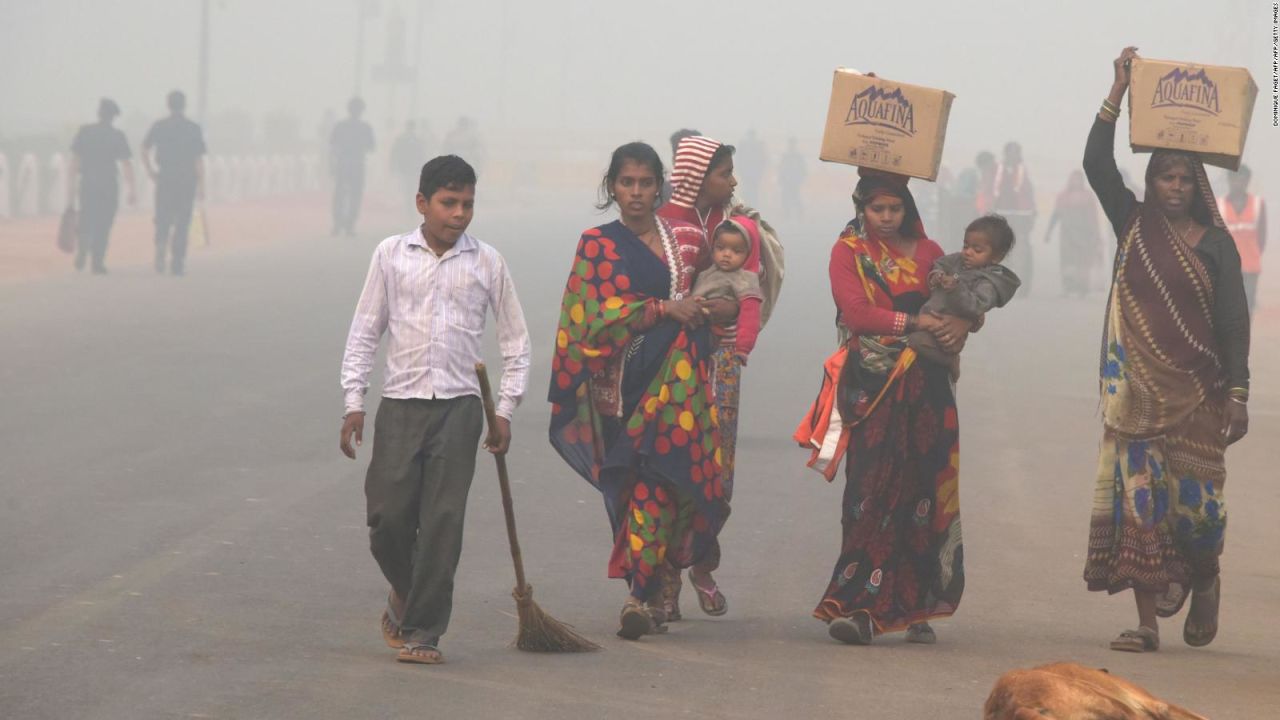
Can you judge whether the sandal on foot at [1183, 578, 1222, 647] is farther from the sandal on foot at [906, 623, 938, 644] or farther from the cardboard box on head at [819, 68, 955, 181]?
the cardboard box on head at [819, 68, 955, 181]

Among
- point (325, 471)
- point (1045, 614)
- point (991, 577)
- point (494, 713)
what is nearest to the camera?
point (494, 713)

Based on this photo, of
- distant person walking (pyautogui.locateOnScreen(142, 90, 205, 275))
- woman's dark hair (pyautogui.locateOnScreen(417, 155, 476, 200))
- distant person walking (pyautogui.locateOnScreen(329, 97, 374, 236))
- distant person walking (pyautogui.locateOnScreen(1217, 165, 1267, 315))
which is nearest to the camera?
woman's dark hair (pyautogui.locateOnScreen(417, 155, 476, 200))

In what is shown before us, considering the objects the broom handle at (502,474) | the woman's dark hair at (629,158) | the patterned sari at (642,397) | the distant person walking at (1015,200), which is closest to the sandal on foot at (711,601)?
the patterned sari at (642,397)

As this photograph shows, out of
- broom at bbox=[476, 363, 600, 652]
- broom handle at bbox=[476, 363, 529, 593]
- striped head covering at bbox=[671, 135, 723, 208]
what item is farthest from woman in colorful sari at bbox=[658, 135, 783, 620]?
broom handle at bbox=[476, 363, 529, 593]

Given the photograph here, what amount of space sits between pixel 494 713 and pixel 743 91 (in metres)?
125

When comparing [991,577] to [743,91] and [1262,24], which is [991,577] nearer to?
[1262,24]

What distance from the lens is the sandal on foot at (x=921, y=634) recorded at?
7047 millimetres

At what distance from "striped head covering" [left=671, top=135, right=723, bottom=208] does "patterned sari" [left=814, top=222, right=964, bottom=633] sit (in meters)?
0.58

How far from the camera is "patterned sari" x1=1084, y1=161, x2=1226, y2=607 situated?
7059 millimetres

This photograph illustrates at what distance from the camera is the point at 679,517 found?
7020mm

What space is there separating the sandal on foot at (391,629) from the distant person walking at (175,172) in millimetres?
17176

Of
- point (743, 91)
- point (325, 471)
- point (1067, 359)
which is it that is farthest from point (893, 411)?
point (743, 91)

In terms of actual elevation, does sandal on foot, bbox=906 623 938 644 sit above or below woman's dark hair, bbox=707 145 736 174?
below

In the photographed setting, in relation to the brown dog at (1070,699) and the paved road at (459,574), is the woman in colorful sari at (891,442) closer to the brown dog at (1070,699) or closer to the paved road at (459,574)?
the paved road at (459,574)
